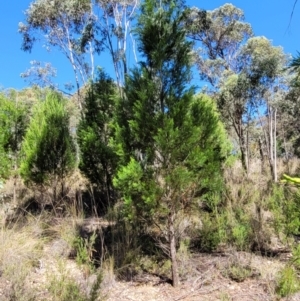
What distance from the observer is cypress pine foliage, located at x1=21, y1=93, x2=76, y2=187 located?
780 centimetres

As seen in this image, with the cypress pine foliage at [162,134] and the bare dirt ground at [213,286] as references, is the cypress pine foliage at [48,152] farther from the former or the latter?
the bare dirt ground at [213,286]

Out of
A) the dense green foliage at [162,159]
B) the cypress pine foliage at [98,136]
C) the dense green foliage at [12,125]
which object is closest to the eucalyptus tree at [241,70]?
the dense green foliage at [162,159]

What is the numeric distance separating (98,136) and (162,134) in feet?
13.6

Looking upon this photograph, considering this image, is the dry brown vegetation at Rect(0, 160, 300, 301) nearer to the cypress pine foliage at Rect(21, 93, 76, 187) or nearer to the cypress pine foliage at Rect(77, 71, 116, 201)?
the cypress pine foliage at Rect(77, 71, 116, 201)

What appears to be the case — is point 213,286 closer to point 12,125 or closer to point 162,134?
point 162,134

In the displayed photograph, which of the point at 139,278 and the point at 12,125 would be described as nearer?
the point at 139,278

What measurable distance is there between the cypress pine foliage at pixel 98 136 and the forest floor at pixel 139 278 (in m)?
2.73

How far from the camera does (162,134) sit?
3.78m

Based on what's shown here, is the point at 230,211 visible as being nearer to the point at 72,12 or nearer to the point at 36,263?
the point at 36,263

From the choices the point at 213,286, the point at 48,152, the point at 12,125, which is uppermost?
the point at 12,125

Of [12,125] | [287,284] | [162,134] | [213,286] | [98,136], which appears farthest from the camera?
[12,125]

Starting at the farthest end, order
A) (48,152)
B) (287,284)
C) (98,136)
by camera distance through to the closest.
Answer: (48,152) < (98,136) < (287,284)

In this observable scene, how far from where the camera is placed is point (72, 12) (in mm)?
13195

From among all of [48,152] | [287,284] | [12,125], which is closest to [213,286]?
[287,284]
